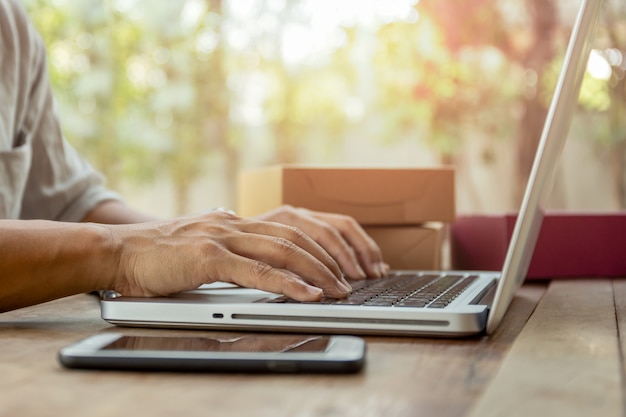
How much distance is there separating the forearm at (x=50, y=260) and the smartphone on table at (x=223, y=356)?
215mm

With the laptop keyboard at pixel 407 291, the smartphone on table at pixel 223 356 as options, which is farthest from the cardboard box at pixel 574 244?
the smartphone on table at pixel 223 356

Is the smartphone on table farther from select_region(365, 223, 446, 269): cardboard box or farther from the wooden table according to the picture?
select_region(365, 223, 446, 269): cardboard box

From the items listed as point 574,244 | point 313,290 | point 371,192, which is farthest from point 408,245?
point 313,290

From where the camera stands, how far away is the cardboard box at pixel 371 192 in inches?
51.8

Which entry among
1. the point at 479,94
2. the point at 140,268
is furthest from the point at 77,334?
the point at 479,94

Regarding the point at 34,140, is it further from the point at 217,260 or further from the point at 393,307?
the point at 393,307

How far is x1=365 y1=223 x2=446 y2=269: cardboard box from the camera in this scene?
133 cm

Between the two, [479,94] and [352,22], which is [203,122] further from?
[479,94]

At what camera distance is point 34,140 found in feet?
4.54

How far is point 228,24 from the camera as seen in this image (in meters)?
4.79

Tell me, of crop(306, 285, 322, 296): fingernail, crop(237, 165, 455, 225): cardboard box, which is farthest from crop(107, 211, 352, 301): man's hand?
crop(237, 165, 455, 225): cardboard box

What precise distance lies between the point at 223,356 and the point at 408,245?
0.87 m

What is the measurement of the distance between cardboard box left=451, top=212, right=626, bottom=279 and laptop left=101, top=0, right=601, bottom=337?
1.77 feet

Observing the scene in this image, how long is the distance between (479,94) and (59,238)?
3.96 m
